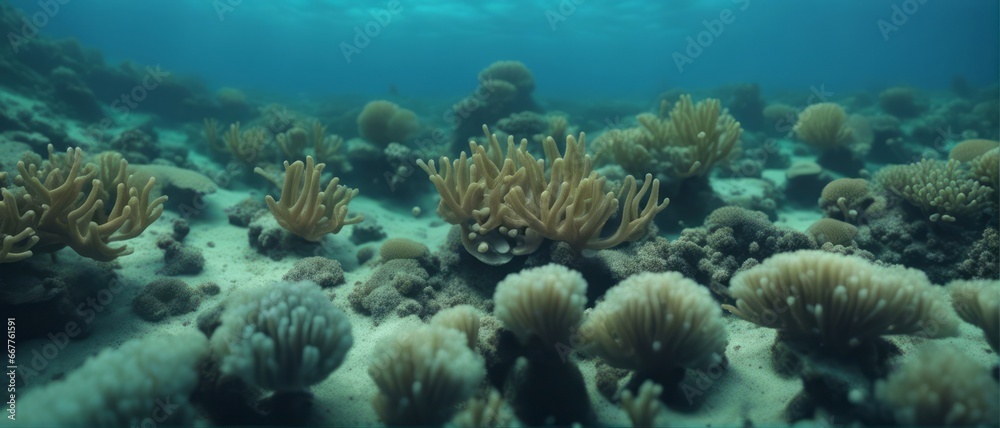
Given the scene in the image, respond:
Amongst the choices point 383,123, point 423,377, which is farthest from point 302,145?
point 423,377

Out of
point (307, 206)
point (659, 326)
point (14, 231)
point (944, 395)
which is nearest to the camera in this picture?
point (944, 395)

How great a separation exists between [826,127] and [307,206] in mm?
10150

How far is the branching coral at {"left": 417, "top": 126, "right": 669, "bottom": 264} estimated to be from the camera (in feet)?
13.8

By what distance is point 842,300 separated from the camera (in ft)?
9.05

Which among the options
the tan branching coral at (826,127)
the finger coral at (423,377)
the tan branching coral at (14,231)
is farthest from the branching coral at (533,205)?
the tan branching coral at (826,127)

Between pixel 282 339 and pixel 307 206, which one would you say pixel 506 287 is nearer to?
pixel 282 339

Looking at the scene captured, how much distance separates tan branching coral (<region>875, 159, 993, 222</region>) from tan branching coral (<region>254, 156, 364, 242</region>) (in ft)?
22.8

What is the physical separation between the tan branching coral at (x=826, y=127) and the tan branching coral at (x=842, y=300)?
739cm

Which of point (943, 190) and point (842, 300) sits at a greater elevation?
point (943, 190)

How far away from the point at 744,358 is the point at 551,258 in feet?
6.24

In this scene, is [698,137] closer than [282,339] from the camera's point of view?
No

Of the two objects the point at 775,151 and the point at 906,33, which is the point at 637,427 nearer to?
the point at 775,151

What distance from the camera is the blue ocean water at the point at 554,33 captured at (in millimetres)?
41375

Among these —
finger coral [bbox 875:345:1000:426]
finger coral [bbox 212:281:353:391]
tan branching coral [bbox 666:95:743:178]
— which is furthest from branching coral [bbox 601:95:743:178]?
finger coral [bbox 212:281:353:391]
